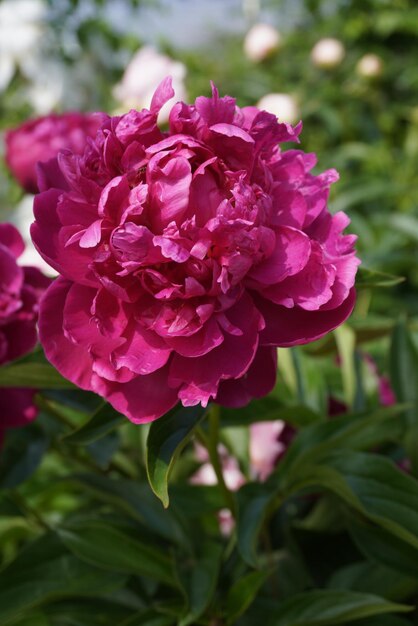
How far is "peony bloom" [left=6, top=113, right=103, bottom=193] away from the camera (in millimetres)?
1235

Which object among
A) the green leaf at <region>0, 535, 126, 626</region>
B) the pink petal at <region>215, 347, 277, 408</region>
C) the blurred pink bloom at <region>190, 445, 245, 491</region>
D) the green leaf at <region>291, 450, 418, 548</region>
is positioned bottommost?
the blurred pink bloom at <region>190, 445, 245, 491</region>

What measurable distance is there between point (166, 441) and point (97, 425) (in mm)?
68

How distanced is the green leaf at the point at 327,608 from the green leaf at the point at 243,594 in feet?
0.10

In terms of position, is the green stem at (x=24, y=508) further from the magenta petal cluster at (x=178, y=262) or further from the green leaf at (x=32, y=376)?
the magenta petal cluster at (x=178, y=262)

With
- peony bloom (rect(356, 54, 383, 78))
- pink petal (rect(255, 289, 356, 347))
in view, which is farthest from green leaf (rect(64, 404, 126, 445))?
peony bloom (rect(356, 54, 383, 78))

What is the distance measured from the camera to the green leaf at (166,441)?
47 centimetres

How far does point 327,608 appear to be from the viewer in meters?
0.61

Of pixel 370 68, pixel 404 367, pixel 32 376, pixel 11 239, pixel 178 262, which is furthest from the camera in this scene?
pixel 370 68

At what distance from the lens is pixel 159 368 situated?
490 millimetres

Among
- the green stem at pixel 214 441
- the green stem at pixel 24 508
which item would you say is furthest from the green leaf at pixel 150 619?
the green stem at pixel 24 508

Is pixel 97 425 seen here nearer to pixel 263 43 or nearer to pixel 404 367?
pixel 404 367

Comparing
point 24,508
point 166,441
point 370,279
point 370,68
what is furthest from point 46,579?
point 370,68

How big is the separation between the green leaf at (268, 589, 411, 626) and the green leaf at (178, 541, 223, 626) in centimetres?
6

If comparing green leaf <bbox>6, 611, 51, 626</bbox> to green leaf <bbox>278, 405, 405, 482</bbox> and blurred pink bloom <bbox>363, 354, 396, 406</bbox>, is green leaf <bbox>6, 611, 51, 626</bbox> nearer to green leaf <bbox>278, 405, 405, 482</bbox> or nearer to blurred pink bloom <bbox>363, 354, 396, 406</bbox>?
green leaf <bbox>278, 405, 405, 482</bbox>
